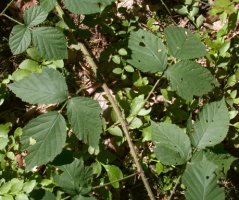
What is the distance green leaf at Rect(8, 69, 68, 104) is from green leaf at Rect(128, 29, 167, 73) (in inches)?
15.4

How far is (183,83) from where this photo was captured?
1927mm

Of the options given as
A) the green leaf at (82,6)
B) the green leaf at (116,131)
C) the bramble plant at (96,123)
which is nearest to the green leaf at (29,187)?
the bramble plant at (96,123)

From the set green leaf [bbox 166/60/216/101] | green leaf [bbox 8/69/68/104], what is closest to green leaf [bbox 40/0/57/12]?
green leaf [bbox 8/69/68/104]

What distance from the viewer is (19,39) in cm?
196

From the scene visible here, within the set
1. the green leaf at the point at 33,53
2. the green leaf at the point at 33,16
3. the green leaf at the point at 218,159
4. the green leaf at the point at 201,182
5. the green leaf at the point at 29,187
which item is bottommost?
the green leaf at the point at 218,159

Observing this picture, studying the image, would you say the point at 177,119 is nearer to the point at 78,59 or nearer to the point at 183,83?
the point at 183,83

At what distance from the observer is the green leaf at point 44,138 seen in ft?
5.77

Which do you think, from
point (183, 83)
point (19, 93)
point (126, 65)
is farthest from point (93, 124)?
point (126, 65)

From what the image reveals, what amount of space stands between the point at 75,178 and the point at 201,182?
59 centimetres

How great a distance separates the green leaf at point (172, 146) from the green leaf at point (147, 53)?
0.34m

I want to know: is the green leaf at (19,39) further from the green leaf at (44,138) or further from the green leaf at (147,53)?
the green leaf at (147,53)

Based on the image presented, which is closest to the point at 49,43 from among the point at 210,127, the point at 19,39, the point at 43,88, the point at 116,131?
the point at 19,39

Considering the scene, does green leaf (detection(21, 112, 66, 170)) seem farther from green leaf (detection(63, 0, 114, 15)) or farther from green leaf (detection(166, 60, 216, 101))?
green leaf (detection(166, 60, 216, 101))

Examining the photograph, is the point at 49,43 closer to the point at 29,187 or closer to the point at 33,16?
the point at 33,16
